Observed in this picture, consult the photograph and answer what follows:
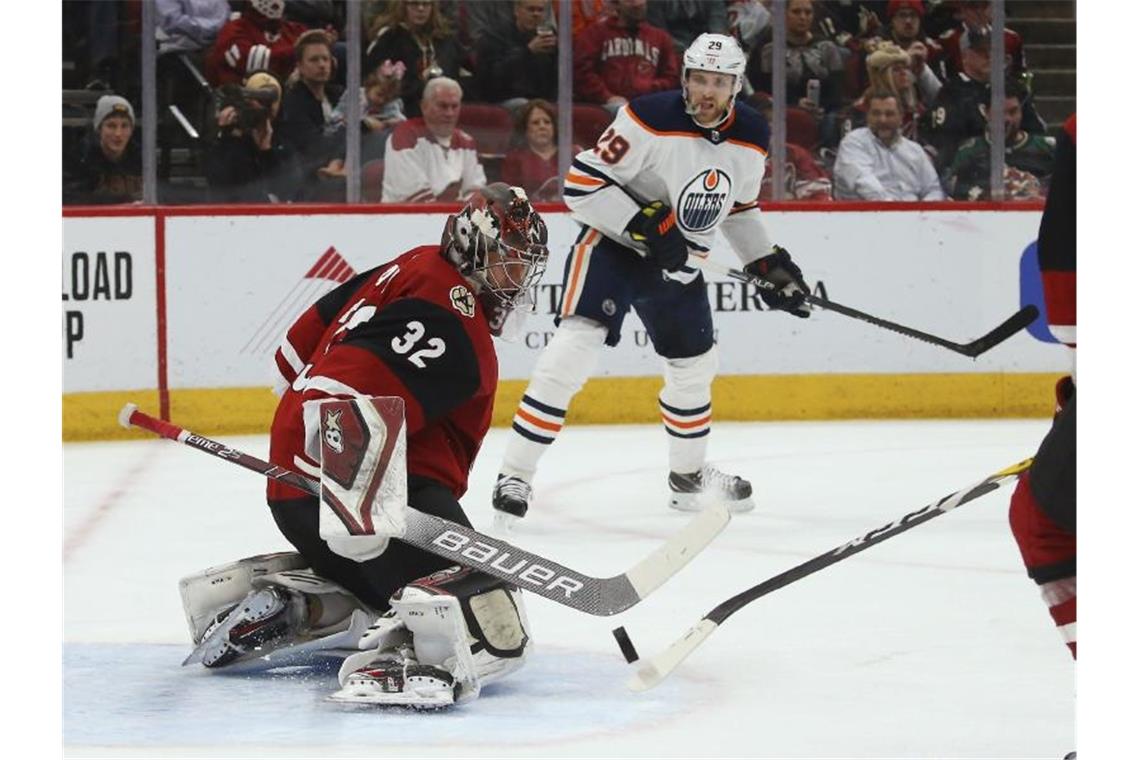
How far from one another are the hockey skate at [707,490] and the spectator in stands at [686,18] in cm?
206

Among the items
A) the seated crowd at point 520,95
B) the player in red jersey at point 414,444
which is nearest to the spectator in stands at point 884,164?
the seated crowd at point 520,95

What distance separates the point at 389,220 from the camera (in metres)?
6.54

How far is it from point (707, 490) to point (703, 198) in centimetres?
78

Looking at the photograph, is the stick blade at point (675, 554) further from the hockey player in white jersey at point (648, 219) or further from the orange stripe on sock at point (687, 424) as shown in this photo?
the orange stripe on sock at point (687, 424)

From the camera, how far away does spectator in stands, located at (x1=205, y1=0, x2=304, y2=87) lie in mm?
6516

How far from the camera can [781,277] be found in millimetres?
5141

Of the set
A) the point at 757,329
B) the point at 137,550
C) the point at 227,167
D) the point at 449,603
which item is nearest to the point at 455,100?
the point at 227,167

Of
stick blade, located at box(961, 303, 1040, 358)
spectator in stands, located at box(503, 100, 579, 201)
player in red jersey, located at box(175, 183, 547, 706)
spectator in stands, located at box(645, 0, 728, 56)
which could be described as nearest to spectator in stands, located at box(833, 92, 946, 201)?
spectator in stands, located at box(645, 0, 728, 56)

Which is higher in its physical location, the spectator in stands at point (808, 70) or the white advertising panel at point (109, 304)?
the spectator in stands at point (808, 70)

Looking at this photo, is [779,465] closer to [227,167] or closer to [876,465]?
[876,465]

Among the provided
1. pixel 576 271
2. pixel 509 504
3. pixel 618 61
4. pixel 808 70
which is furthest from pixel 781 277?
pixel 808 70

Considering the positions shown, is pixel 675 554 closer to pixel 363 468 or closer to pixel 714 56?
pixel 363 468

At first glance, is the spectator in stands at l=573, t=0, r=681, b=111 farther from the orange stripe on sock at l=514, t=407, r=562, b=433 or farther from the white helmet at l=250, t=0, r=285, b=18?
the orange stripe on sock at l=514, t=407, r=562, b=433

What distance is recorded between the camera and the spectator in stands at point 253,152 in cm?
651
